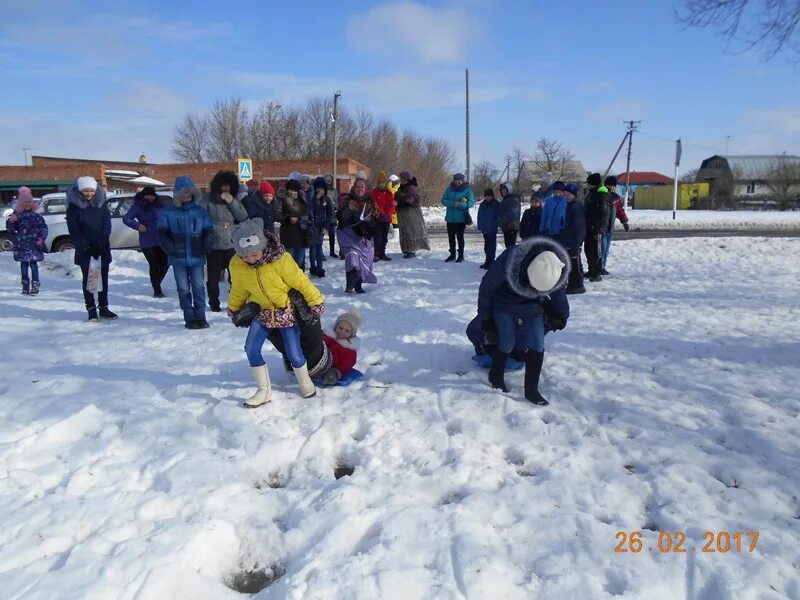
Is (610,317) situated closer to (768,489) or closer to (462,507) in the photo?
(768,489)

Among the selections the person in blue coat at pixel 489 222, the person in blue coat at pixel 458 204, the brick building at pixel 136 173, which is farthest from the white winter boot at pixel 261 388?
the brick building at pixel 136 173

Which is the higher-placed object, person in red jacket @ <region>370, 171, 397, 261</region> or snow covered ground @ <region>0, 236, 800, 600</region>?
person in red jacket @ <region>370, 171, 397, 261</region>

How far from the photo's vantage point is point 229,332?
6.91m

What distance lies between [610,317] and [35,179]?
49.8 metres

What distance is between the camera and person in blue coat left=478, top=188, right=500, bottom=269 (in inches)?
438

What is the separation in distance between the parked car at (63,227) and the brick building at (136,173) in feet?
85.4

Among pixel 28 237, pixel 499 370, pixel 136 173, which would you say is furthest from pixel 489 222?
pixel 136 173

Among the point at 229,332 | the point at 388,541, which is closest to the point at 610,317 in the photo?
the point at 229,332

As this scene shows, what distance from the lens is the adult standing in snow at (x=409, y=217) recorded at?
12.3 meters

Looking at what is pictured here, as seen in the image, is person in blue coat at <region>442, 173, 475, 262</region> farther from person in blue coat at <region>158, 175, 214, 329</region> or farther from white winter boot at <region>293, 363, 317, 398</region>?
white winter boot at <region>293, 363, 317, 398</region>

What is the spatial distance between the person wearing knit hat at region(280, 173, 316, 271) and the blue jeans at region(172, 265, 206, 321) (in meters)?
2.15

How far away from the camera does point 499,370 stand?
4836 millimetres

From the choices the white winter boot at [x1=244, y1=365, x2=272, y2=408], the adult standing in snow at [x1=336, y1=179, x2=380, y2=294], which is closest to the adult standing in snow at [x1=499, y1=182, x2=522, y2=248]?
the adult standing in snow at [x1=336, y1=179, x2=380, y2=294]

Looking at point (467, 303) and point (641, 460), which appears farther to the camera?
point (467, 303)
